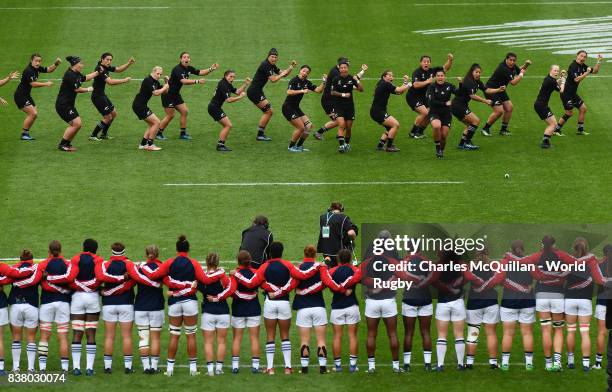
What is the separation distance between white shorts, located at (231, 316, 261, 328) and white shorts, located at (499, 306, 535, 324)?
3.88m

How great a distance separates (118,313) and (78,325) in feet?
2.13

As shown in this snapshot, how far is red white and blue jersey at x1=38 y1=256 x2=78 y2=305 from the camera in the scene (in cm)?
2067

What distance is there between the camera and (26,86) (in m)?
32.2

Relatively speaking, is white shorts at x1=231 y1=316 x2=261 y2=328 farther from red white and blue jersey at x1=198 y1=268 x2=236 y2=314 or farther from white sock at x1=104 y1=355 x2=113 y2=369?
white sock at x1=104 y1=355 x2=113 y2=369

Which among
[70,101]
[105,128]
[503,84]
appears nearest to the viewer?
[70,101]

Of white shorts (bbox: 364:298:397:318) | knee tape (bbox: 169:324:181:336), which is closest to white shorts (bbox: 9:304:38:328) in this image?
knee tape (bbox: 169:324:181:336)

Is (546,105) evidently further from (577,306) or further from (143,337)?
(143,337)

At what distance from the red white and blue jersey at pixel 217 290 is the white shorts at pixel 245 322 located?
204mm

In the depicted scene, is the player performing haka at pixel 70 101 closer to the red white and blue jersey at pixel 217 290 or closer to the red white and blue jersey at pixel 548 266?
the red white and blue jersey at pixel 217 290

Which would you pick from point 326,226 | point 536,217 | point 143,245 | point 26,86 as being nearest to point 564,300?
point 326,226

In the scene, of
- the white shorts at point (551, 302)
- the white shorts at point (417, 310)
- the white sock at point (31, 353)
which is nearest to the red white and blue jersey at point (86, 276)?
the white sock at point (31, 353)

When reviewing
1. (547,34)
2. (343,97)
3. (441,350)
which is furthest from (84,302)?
(547,34)

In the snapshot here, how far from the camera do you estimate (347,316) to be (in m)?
21.0

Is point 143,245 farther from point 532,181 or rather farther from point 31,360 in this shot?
point 532,181
